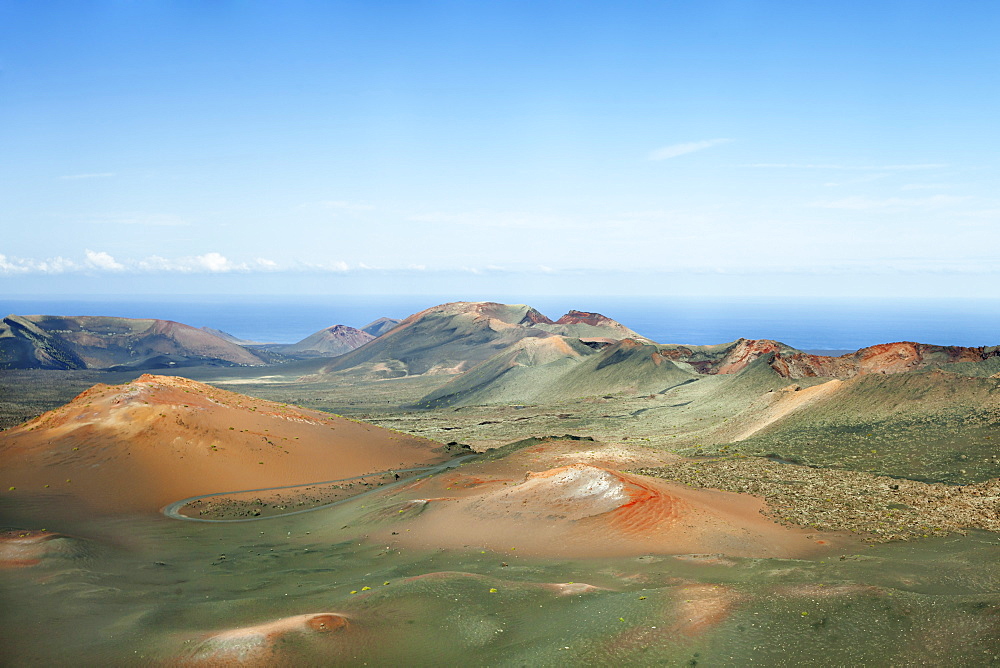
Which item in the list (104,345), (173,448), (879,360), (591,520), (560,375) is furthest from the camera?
(104,345)

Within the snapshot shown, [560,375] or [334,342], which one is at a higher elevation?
[560,375]

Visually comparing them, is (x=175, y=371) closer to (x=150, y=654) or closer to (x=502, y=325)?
(x=502, y=325)

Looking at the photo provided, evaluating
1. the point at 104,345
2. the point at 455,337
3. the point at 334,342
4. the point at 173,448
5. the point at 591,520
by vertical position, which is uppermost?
the point at 591,520

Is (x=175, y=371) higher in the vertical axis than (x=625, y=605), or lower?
lower

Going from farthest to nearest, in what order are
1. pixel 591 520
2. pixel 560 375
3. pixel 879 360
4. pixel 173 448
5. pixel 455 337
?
pixel 455 337 < pixel 560 375 < pixel 879 360 < pixel 173 448 < pixel 591 520

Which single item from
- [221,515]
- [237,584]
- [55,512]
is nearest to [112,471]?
[55,512]

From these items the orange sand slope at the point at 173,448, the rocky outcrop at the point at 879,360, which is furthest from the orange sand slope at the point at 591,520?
the rocky outcrop at the point at 879,360

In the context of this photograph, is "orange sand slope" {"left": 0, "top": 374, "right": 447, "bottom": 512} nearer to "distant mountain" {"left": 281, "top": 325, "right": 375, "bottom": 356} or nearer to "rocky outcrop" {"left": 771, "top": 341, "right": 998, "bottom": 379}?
"rocky outcrop" {"left": 771, "top": 341, "right": 998, "bottom": 379}

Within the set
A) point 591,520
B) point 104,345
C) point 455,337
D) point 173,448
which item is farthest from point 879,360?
point 104,345

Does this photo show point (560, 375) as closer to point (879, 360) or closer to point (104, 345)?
point (879, 360)
